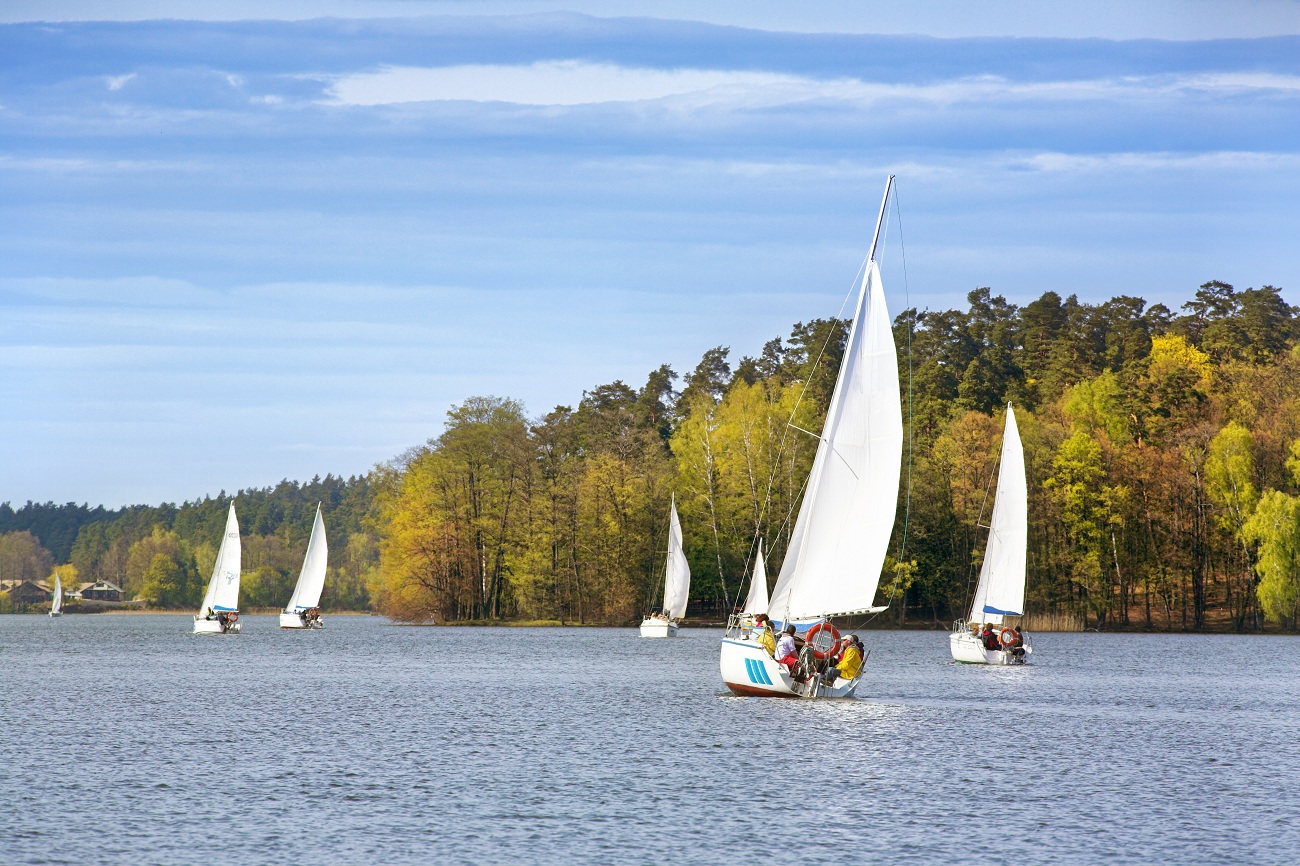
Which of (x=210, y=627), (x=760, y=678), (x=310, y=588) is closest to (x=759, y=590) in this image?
(x=760, y=678)

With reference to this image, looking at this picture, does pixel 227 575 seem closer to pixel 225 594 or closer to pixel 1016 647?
pixel 225 594

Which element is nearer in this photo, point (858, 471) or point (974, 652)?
point (858, 471)

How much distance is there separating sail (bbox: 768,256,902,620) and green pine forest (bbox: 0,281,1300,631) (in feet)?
143

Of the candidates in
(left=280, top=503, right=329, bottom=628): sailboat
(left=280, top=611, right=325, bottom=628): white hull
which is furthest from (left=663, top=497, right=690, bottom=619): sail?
(left=280, top=611, right=325, bottom=628): white hull

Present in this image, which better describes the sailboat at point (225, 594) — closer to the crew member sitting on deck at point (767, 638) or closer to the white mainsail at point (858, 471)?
the crew member sitting on deck at point (767, 638)

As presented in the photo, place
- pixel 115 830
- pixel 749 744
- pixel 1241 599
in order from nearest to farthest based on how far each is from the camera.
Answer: pixel 115 830 → pixel 749 744 → pixel 1241 599

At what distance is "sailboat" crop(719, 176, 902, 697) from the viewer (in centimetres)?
3619

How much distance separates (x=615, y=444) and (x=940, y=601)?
29.1 meters

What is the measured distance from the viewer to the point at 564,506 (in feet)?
364

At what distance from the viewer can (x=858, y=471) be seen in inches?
1427

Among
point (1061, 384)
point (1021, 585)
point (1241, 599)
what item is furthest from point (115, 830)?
point (1061, 384)

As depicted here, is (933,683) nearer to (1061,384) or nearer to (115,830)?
(115,830)

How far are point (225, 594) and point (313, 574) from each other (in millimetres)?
12640

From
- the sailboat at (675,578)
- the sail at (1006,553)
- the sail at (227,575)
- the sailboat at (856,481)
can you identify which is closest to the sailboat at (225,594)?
the sail at (227,575)
